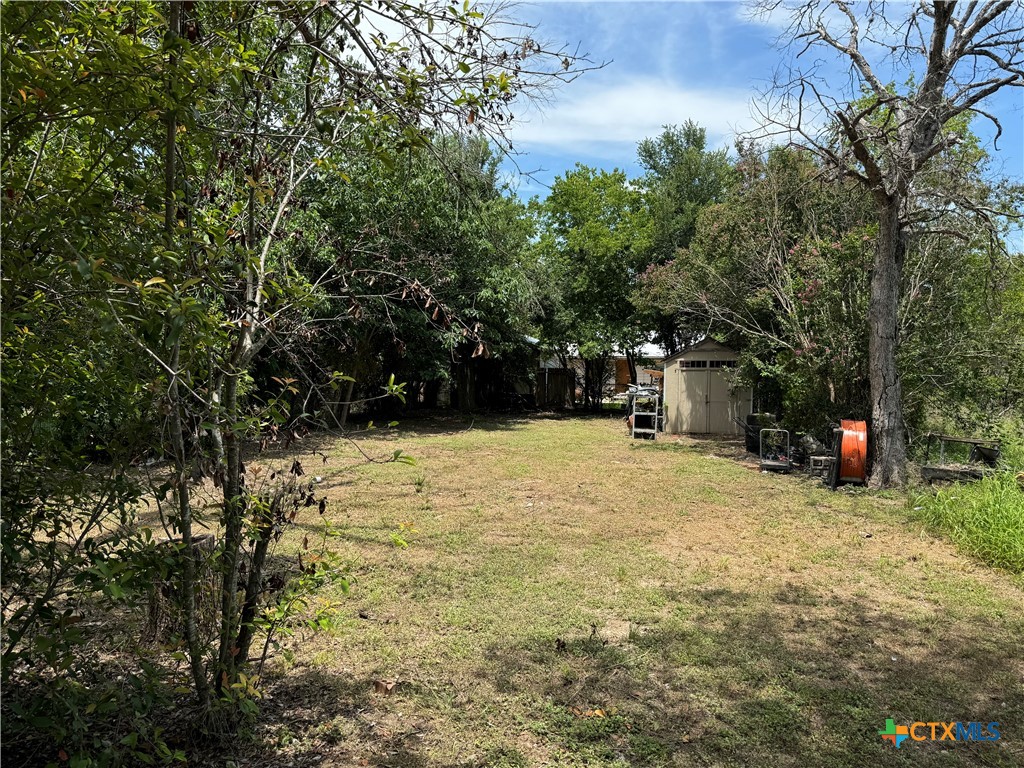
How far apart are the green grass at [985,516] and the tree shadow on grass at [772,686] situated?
1641 mm

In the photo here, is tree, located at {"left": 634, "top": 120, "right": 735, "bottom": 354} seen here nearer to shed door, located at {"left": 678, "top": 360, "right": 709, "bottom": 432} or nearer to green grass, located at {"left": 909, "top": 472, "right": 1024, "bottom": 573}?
shed door, located at {"left": 678, "top": 360, "right": 709, "bottom": 432}

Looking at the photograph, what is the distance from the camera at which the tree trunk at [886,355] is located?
28.4 feet

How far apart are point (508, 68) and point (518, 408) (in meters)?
22.7

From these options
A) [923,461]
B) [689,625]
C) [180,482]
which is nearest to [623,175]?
[923,461]

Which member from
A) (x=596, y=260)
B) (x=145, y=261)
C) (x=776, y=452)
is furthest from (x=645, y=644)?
(x=596, y=260)

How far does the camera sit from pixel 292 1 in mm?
1981

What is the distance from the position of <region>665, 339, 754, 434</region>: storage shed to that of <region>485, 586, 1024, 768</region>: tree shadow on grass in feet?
41.2

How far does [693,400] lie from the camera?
1678cm

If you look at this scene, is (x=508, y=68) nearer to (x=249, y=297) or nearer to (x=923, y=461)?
(x=249, y=297)

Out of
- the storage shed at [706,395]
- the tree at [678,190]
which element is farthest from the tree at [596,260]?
the storage shed at [706,395]

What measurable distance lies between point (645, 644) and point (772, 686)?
2.49 feet

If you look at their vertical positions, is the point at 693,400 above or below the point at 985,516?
above

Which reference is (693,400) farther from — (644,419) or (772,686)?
(772,686)

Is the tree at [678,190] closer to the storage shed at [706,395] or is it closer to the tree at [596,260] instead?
the tree at [596,260]
